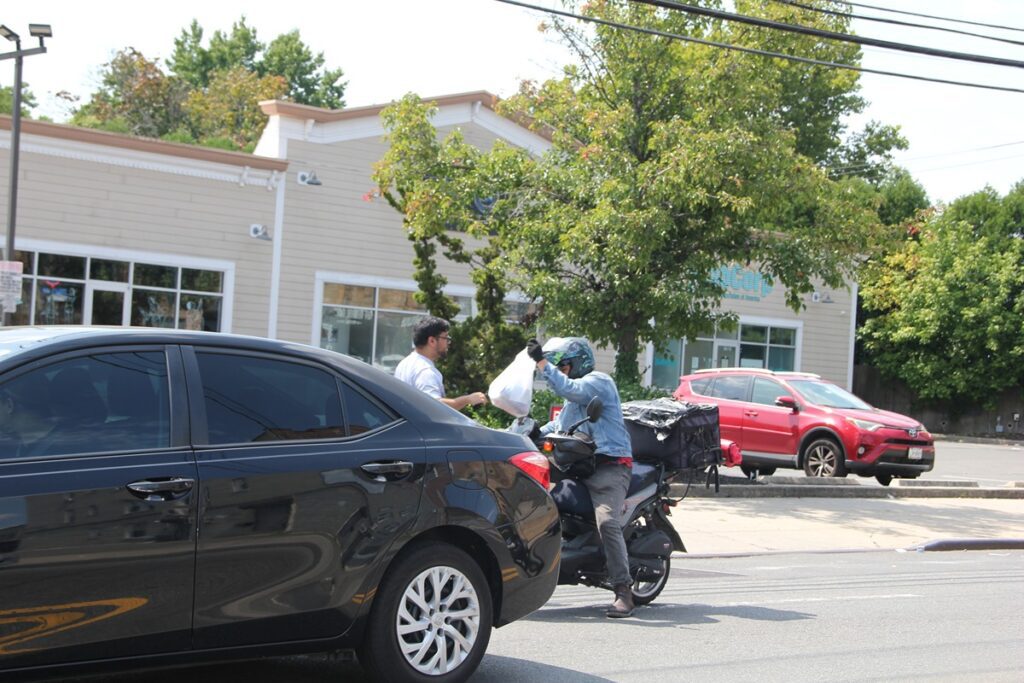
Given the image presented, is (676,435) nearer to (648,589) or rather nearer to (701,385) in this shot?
(648,589)

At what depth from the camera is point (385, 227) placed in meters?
26.8

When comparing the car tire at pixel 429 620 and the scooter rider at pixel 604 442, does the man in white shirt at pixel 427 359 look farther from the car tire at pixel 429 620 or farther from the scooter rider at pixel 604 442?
the car tire at pixel 429 620

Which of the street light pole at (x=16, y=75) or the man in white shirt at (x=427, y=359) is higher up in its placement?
the street light pole at (x=16, y=75)

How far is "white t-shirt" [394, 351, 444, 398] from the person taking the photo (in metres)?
8.35

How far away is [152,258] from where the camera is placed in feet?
78.4

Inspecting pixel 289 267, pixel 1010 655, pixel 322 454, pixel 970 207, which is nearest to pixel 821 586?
pixel 1010 655

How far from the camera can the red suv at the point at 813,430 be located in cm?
1805

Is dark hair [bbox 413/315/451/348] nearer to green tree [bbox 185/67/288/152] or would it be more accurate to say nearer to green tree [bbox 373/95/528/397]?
green tree [bbox 373/95/528/397]

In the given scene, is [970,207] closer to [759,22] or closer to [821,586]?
[759,22]

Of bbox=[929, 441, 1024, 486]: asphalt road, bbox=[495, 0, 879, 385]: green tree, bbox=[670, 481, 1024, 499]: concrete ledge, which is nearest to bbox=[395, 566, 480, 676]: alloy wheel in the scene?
bbox=[670, 481, 1024, 499]: concrete ledge

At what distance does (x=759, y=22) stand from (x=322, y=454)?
9.80 metres

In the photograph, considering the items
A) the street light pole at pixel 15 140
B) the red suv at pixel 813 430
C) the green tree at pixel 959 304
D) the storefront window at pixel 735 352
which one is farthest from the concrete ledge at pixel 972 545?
the green tree at pixel 959 304

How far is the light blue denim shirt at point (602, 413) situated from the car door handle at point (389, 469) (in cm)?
235

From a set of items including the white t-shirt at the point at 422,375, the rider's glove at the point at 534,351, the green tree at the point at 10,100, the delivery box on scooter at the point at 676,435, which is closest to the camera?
the rider's glove at the point at 534,351
